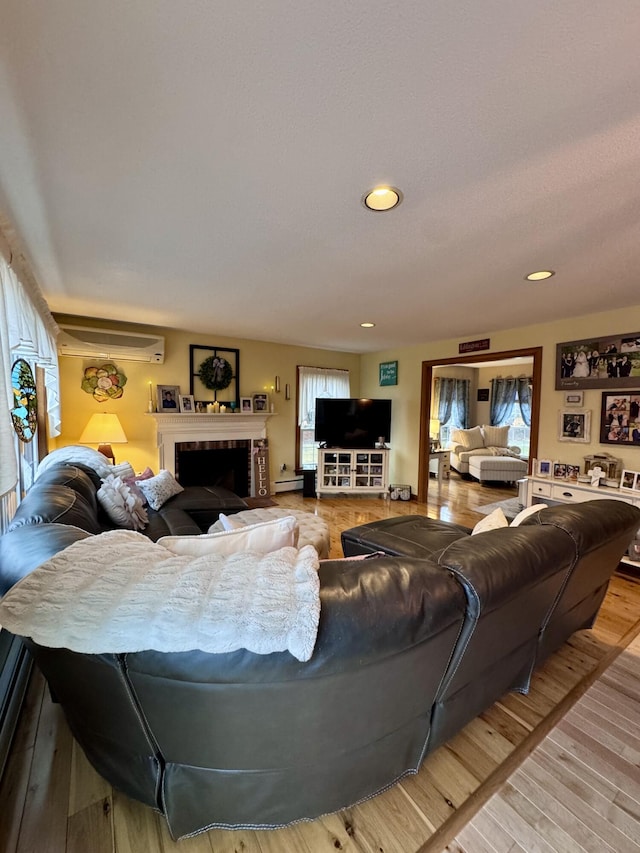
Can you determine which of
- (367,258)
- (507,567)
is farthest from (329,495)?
(507,567)

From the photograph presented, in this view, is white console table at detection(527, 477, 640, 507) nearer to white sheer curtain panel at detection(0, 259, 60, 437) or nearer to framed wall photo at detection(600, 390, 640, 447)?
framed wall photo at detection(600, 390, 640, 447)

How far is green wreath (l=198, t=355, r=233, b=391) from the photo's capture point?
4.57m

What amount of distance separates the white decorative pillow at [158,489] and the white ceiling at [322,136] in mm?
1791

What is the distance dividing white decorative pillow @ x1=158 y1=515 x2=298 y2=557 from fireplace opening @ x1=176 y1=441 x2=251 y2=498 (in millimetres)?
3506

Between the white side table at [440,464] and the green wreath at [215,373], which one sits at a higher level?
the green wreath at [215,373]

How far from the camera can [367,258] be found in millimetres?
2094

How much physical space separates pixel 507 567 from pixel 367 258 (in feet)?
5.93

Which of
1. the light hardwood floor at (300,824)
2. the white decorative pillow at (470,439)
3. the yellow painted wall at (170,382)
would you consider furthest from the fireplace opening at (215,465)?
the white decorative pillow at (470,439)

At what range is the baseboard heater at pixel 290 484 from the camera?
5395 mm

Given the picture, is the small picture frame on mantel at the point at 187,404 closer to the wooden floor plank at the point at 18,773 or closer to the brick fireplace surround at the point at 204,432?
the brick fireplace surround at the point at 204,432

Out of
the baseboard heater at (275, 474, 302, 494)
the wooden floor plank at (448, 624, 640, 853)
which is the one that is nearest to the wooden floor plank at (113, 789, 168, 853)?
the wooden floor plank at (448, 624, 640, 853)

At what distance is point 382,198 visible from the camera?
149cm

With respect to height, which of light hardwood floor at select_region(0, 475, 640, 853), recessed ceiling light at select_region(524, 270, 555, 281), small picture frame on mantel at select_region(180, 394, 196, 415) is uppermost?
recessed ceiling light at select_region(524, 270, 555, 281)

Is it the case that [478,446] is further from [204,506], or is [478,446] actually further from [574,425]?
[204,506]
